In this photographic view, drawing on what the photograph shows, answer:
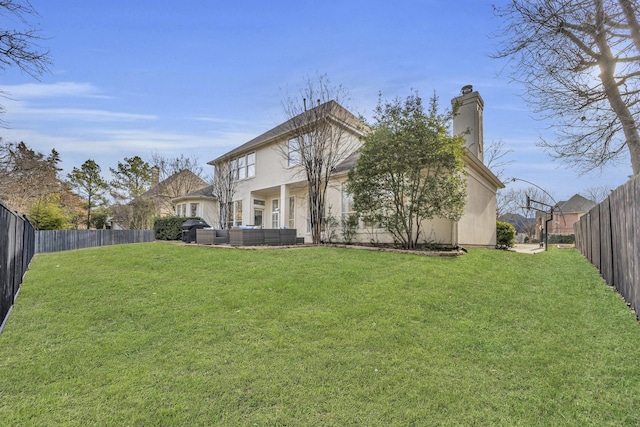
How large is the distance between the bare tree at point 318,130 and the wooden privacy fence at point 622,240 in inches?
306

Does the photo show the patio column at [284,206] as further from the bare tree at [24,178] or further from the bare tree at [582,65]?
the bare tree at [24,178]

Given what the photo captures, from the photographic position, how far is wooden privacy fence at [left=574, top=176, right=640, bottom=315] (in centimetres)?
427

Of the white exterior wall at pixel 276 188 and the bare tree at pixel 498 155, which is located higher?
the bare tree at pixel 498 155

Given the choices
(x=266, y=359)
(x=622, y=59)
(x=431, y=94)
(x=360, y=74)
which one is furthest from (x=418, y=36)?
(x=266, y=359)

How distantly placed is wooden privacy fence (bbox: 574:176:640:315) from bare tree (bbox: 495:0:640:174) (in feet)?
13.4

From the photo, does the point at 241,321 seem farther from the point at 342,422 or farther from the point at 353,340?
the point at 342,422

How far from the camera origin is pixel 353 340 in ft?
12.4

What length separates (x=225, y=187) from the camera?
18641 millimetres

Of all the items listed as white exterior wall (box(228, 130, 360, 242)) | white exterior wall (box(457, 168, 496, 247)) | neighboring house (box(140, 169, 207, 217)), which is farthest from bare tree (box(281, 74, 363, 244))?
neighboring house (box(140, 169, 207, 217))

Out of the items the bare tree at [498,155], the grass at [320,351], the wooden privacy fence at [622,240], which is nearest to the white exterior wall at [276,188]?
the grass at [320,351]

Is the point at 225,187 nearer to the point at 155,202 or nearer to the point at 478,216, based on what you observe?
the point at 155,202

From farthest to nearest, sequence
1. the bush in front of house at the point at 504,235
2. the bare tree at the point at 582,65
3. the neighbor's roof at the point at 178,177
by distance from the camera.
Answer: the neighbor's roof at the point at 178,177
the bush in front of house at the point at 504,235
the bare tree at the point at 582,65

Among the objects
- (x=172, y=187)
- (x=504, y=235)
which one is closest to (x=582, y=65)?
(x=504, y=235)

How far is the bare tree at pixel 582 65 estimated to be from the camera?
26.7 feet
